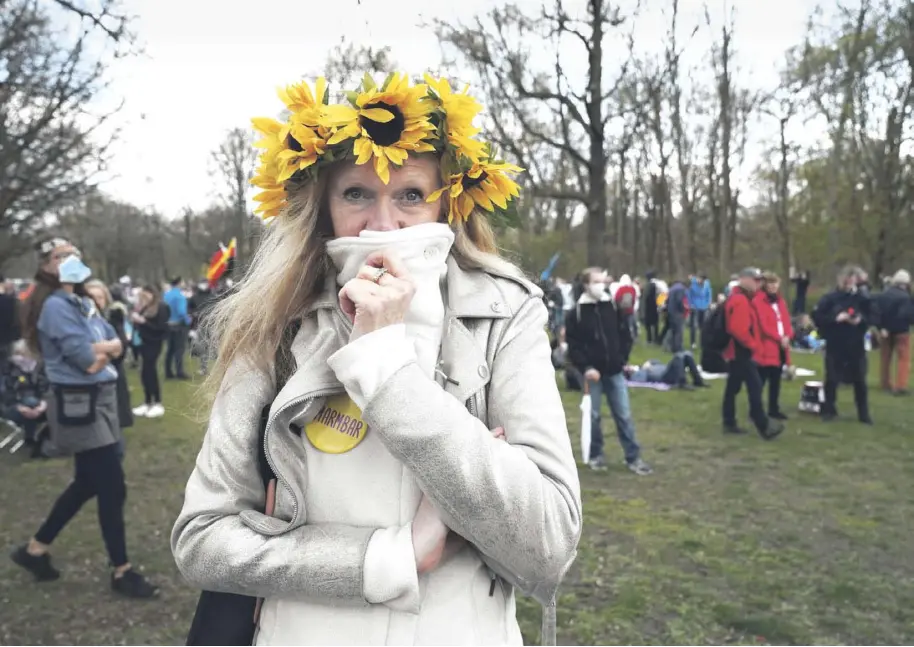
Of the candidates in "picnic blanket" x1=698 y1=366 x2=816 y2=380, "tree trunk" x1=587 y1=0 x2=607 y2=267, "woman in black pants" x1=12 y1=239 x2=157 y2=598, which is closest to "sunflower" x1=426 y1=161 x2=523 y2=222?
"woman in black pants" x1=12 y1=239 x2=157 y2=598

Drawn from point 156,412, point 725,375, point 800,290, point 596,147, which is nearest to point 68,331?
point 156,412

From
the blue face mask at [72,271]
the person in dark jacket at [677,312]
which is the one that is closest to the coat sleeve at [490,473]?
the blue face mask at [72,271]

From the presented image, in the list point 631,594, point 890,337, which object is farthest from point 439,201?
point 890,337

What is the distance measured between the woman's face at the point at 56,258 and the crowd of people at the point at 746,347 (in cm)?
453

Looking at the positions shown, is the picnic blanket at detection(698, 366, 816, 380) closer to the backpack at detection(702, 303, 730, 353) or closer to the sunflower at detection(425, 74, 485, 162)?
the backpack at detection(702, 303, 730, 353)

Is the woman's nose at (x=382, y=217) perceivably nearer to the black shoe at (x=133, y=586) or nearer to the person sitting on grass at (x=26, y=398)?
the black shoe at (x=133, y=586)

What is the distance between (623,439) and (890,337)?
6.83m

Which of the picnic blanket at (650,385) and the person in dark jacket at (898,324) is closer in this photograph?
the person in dark jacket at (898,324)

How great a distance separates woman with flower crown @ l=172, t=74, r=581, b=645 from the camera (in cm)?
127

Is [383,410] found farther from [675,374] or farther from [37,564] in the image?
[675,374]

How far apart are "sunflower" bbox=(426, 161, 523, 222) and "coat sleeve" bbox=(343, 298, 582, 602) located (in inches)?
18.4

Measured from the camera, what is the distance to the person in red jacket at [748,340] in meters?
8.79

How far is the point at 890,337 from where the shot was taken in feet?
38.9

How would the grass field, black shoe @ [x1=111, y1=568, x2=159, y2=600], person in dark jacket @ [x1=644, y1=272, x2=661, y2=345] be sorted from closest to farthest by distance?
1. the grass field
2. black shoe @ [x1=111, y1=568, x2=159, y2=600]
3. person in dark jacket @ [x1=644, y1=272, x2=661, y2=345]
